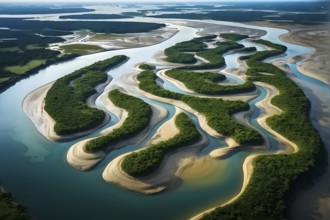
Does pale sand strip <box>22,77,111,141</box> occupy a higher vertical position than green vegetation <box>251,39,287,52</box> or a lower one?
higher

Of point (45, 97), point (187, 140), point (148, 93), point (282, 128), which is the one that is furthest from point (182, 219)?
point (45, 97)

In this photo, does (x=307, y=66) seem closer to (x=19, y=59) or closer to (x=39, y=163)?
(x=39, y=163)

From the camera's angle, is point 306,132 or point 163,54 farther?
point 163,54

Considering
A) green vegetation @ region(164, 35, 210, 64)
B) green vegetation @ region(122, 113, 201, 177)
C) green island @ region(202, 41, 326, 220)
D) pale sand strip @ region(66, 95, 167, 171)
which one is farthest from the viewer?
green vegetation @ region(164, 35, 210, 64)

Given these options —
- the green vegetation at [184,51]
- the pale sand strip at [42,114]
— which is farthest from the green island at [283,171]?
the green vegetation at [184,51]

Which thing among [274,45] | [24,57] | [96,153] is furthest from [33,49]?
[96,153]

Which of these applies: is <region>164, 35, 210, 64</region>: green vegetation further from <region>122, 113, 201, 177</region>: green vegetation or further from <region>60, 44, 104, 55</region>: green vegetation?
<region>122, 113, 201, 177</region>: green vegetation

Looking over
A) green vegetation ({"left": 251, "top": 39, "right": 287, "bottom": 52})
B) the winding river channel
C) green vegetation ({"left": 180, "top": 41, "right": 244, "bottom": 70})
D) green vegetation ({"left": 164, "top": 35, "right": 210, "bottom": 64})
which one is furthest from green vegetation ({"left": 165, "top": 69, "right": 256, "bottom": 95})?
green vegetation ({"left": 251, "top": 39, "right": 287, "bottom": 52})
